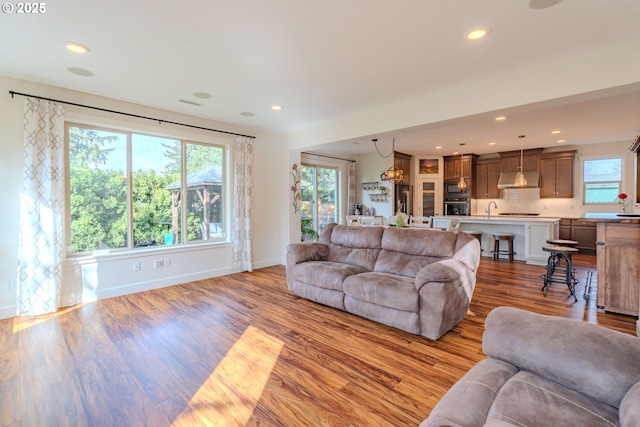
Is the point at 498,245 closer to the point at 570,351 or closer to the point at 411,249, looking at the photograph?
the point at 411,249

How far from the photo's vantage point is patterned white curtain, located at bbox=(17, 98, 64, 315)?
3.35 metres

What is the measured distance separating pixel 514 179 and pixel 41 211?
943 cm

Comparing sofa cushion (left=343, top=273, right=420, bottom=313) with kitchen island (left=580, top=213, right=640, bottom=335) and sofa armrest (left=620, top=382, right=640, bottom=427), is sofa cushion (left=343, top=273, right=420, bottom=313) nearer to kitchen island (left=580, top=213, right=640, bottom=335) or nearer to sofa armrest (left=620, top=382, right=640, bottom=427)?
sofa armrest (left=620, top=382, right=640, bottom=427)

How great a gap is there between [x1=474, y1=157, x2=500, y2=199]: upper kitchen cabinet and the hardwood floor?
4882 mm

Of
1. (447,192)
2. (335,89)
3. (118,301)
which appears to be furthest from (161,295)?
(447,192)

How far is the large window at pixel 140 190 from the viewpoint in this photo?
12.9 ft

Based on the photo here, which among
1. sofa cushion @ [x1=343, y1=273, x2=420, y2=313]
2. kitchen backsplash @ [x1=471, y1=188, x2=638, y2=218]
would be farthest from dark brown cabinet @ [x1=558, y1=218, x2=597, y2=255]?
sofa cushion @ [x1=343, y1=273, x2=420, y2=313]

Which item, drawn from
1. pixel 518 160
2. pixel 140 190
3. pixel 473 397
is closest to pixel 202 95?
pixel 140 190

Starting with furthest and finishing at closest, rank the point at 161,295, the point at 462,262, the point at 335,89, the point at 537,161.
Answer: the point at 537,161
the point at 161,295
the point at 335,89
the point at 462,262

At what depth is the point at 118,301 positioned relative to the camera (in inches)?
153

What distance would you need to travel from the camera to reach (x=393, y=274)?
352cm

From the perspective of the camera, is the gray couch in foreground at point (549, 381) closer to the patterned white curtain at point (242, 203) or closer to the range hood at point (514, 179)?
the patterned white curtain at point (242, 203)

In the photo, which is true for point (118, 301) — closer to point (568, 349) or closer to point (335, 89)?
point (335, 89)

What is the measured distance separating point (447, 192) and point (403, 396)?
7727 mm
